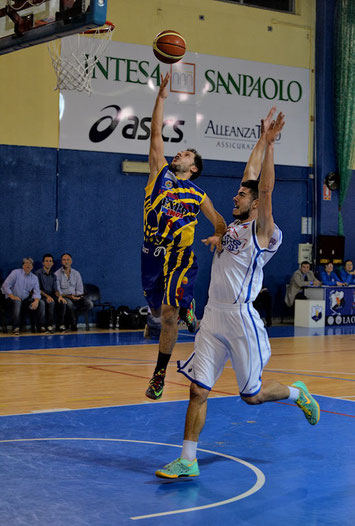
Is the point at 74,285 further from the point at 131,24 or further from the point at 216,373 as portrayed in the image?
the point at 216,373

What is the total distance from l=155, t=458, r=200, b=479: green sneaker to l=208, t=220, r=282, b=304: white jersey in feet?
3.65

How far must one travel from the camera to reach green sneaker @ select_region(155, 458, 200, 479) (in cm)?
511

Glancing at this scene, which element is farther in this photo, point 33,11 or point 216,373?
point 33,11

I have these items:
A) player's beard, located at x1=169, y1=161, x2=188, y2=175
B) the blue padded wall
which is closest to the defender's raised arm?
player's beard, located at x1=169, y1=161, x2=188, y2=175

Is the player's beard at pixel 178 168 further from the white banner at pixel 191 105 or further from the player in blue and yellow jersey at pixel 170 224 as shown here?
the white banner at pixel 191 105

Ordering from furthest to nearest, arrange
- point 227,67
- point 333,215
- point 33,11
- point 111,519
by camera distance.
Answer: point 333,215 < point 227,67 < point 33,11 < point 111,519

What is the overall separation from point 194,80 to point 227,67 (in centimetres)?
96

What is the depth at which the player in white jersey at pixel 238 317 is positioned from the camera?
5215 millimetres

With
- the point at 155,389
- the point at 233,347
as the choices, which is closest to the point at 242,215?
the point at 233,347

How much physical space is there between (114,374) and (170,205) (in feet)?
12.8

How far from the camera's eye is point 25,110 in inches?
616

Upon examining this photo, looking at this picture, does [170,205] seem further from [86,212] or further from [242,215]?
[86,212]

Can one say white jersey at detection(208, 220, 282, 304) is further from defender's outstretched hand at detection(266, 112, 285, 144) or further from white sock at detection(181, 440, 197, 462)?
white sock at detection(181, 440, 197, 462)

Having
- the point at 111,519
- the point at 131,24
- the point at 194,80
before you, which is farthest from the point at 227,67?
the point at 111,519
